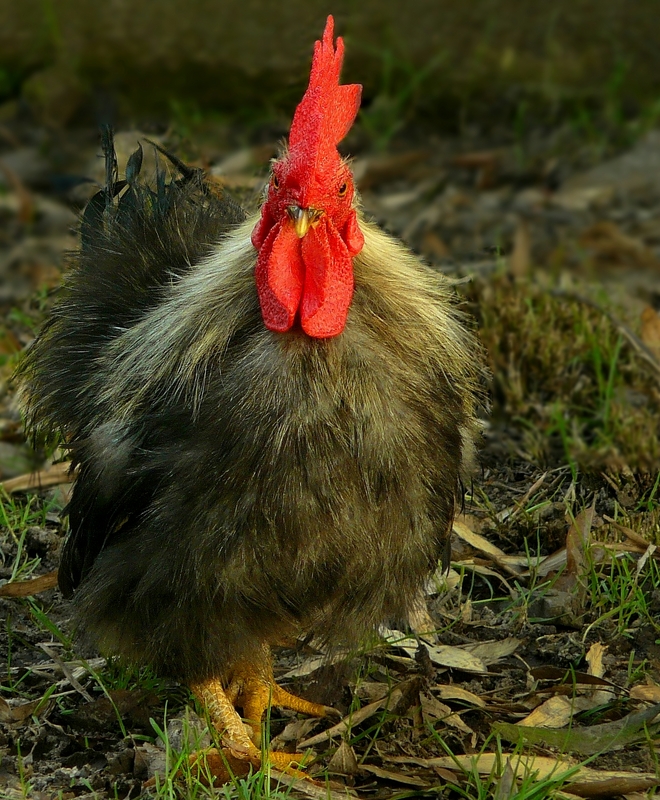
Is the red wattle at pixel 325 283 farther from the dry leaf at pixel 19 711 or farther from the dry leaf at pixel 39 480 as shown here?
the dry leaf at pixel 39 480

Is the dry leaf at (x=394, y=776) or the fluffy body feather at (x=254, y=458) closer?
the fluffy body feather at (x=254, y=458)

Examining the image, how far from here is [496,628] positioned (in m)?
4.37

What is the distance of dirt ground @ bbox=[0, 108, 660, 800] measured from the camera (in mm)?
3686

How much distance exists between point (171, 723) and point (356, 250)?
1641 millimetres

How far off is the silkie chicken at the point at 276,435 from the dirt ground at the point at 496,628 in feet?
1.02

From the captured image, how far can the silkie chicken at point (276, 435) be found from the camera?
3.36 m

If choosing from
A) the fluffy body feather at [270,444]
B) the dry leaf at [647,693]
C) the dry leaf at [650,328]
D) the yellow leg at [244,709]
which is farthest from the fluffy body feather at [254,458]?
the dry leaf at [650,328]

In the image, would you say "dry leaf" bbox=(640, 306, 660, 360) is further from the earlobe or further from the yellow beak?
the yellow beak

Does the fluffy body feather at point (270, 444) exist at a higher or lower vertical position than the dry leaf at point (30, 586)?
higher

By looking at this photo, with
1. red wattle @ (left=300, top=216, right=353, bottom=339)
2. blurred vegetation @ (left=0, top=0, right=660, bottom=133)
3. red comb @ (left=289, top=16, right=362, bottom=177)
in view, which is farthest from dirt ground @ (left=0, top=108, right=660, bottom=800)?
blurred vegetation @ (left=0, top=0, right=660, bottom=133)

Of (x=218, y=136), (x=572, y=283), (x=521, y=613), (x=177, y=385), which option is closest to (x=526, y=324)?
(x=572, y=283)

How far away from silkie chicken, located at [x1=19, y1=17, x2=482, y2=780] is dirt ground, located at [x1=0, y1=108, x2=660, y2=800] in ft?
1.02

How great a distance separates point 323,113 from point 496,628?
202cm

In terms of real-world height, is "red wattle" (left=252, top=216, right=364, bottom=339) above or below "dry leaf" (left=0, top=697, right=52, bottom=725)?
above
